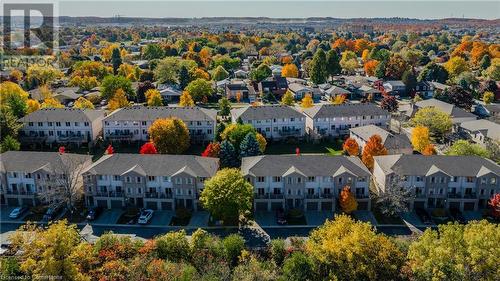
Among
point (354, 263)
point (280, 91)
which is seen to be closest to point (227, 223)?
point (354, 263)

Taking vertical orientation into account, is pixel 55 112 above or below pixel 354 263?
above

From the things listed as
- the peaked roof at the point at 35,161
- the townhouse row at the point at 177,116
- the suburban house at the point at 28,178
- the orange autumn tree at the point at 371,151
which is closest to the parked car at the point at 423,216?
A: the orange autumn tree at the point at 371,151

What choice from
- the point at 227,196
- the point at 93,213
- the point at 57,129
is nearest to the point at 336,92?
the point at 57,129

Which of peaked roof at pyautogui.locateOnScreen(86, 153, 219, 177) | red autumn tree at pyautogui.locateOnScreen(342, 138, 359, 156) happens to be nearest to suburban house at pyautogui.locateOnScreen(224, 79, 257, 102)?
red autumn tree at pyautogui.locateOnScreen(342, 138, 359, 156)

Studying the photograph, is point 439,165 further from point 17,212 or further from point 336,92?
point 336,92

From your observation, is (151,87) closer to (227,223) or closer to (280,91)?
(280,91)

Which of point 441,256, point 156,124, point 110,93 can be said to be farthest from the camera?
point 110,93

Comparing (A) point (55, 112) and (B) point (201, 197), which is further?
(A) point (55, 112)

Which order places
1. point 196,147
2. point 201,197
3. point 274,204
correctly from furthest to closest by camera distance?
point 196,147
point 274,204
point 201,197

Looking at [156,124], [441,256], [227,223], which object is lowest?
[227,223]
